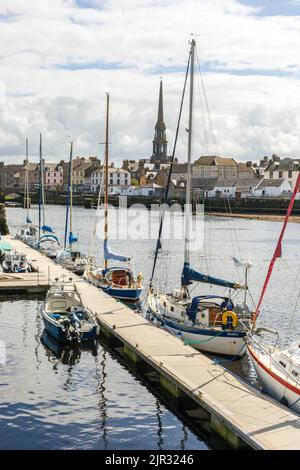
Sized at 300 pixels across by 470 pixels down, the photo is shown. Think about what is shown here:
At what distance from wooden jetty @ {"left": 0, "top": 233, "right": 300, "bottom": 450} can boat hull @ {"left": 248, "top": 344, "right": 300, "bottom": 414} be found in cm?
58

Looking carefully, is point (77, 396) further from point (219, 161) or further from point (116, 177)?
point (116, 177)

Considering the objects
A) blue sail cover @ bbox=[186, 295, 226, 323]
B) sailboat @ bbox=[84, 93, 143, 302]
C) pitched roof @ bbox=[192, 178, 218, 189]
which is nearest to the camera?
blue sail cover @ bbox=[186, 295, 226, 323]

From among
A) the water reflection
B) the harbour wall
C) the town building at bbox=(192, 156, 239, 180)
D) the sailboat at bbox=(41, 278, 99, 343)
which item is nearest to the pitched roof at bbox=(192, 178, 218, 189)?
the town building at bbox=(192, 156, 239, 180)

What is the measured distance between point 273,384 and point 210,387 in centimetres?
193

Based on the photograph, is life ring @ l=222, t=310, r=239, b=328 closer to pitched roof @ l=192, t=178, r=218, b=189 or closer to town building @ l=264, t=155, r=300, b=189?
town building @ l=264, t=155, r=300, b=189

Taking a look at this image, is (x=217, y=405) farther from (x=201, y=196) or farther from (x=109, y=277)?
(x=201, y=196)

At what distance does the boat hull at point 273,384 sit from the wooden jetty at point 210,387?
58cm

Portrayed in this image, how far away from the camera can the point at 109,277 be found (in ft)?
121

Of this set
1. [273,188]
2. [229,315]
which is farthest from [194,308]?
[273,188]

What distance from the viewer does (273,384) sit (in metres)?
19.3

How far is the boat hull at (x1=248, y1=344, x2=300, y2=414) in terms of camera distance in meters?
18.2

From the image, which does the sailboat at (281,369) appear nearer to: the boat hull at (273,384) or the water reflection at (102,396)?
the boat hull at (273,384)

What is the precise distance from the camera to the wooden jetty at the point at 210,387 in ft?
51.9
